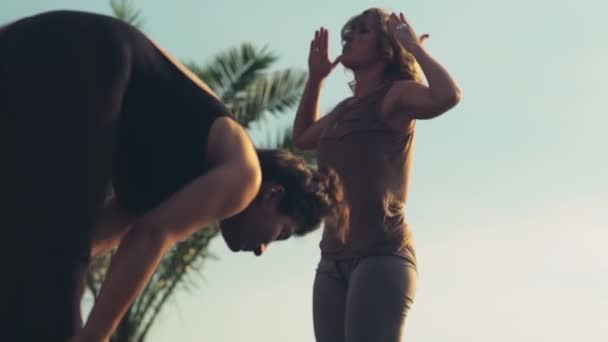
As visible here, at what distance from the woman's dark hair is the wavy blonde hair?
1.70 meters

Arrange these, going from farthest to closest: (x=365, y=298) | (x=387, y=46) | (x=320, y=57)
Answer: (x=320, y=57), (x=387, y=46), (x=365, y=298)

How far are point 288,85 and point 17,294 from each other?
11116 millimetres

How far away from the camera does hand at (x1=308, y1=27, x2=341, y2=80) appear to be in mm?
5449

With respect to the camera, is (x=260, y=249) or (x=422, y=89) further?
(x=422, y=89)

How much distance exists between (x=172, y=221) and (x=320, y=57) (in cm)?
258

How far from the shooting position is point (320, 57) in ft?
17.9

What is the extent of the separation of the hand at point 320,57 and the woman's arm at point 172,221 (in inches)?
95.3

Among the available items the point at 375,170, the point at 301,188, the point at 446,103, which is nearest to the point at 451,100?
the point at 446,103

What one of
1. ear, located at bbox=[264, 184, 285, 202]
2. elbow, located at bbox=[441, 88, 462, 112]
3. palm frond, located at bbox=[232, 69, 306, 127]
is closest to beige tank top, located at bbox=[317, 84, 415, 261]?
elbow, located at bbox=[441, 88, 462, 112]

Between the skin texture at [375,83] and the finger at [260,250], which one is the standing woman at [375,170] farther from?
the finger at [260,250]

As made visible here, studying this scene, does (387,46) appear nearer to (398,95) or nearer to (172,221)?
(398,95)

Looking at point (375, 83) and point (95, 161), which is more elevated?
point (95, 161)

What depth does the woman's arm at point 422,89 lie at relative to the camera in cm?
484

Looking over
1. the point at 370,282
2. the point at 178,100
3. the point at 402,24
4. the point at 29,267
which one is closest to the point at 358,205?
the point at 370,282
